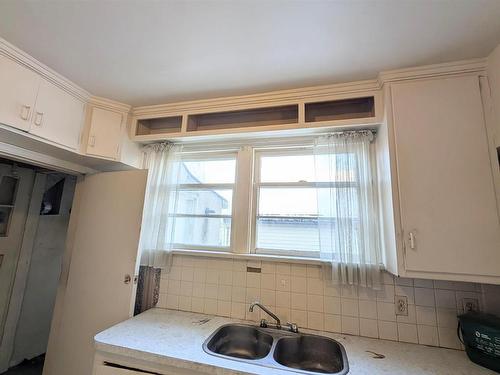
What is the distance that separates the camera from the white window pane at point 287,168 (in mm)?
1925

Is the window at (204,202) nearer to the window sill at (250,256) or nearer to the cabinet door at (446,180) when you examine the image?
the window sill at (250,256)

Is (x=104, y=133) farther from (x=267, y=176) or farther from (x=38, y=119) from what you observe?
(x=267, y=176)

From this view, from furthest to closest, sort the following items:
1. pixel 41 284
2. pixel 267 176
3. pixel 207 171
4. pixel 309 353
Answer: pixel 41 284
pixel 207 171
pixel 267 176
pixel 309 353

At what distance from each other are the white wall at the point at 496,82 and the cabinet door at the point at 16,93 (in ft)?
8.67

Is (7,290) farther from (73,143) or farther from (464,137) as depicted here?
(464,137)

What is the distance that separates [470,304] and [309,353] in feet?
3.30

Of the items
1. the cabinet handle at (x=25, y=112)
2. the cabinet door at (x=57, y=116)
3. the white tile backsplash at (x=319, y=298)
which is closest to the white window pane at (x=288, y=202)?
the white tile backsplash at (x=319, y=298)

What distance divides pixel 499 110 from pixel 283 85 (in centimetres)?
118

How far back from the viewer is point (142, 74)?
62.3 inches

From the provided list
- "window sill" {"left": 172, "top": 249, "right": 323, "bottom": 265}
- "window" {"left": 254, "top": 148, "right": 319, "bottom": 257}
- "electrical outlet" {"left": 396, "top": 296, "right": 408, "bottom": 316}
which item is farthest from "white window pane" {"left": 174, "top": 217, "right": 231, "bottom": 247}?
"electrical outlet" {"left": 396, "top": 296, "right": 408, "bottom": 316}

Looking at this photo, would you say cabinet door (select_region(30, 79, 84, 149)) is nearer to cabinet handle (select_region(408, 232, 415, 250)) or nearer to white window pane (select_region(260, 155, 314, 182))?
white window pane (select_region(260, 155, 314, 182))

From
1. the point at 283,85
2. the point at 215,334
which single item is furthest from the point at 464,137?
the point at 215,334

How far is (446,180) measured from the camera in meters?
1.30

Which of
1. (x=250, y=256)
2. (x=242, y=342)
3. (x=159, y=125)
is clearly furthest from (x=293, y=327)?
(x=159, y=125)
